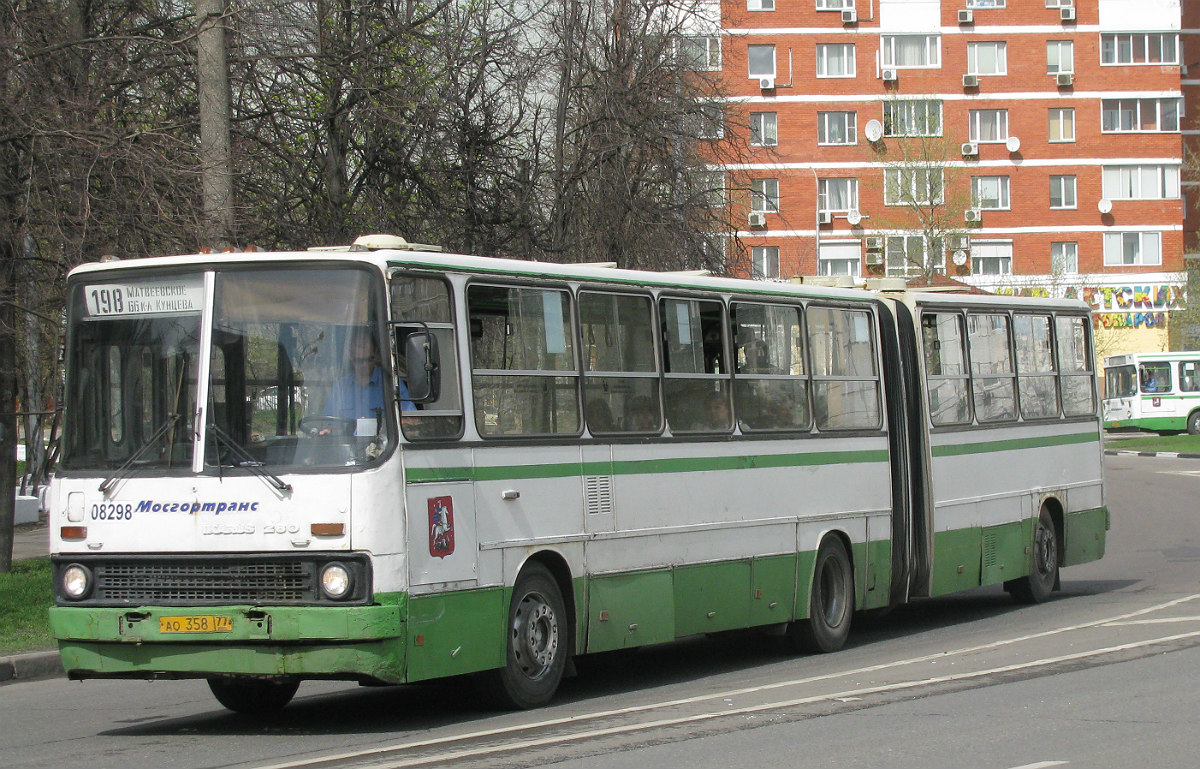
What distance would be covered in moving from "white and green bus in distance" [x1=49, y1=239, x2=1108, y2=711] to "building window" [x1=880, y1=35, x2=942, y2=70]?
63.5m

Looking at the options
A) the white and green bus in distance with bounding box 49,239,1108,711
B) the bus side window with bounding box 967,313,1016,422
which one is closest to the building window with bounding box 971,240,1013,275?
the bus side window with bounding box 967,313,1016,422

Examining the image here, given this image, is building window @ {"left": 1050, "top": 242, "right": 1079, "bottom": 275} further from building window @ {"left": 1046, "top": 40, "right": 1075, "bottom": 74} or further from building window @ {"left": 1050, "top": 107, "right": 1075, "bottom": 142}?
building window @ {"left": 1046, "top": 40, "right": 1075, "bottom": 74}

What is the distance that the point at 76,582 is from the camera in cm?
973

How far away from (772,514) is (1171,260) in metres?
68.0

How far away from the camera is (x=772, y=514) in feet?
43.8

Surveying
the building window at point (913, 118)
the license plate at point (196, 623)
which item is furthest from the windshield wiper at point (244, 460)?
the building window at point (913, 118)

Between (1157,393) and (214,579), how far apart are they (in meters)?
56.3

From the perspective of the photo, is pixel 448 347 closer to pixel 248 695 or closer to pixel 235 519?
pixel 235 519

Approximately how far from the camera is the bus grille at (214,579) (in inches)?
361

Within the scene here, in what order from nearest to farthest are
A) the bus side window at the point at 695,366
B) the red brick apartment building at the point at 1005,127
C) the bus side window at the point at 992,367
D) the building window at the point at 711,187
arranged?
the bus side window at the point at 695,366 < the bus side window at the point at 992,367 < the building window at the point at 711,187 < the red brick apartment building at the point at 1005,127

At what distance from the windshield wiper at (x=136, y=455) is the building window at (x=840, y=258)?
216ft

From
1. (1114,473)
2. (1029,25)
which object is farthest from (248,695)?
(1029,25)

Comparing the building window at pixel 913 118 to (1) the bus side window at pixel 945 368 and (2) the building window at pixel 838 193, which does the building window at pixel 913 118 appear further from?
(1) the bus side window at pixel 945 368

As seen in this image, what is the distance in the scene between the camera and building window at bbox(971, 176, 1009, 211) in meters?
74.6
